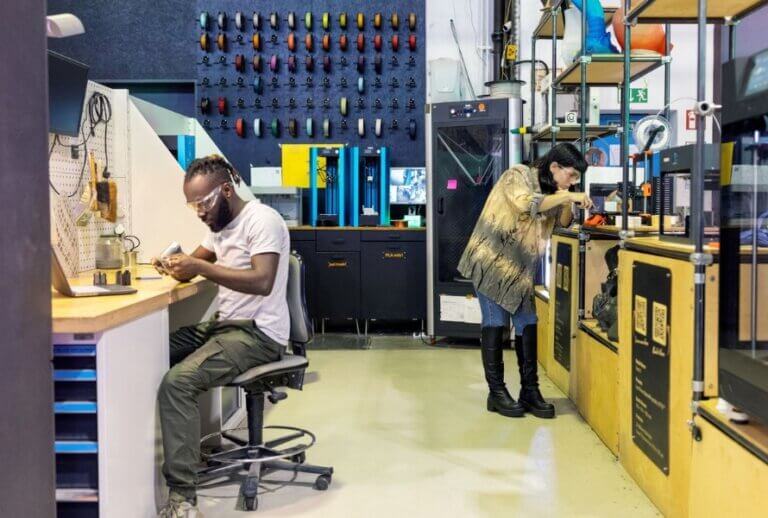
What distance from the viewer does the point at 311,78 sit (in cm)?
666

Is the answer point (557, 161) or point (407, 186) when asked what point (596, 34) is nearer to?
point (557, 161)

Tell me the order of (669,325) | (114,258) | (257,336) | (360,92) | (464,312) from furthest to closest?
(360,92)
(464,312)
(114,258)
(257,336)
(669,325)

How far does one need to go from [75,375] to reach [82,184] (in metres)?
1.42

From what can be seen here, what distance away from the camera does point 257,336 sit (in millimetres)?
2680

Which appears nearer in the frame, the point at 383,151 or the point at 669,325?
the point at 669,325

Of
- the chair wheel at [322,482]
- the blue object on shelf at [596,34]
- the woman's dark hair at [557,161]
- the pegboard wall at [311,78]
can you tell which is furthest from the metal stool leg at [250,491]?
the pegboard wall at [311,78]

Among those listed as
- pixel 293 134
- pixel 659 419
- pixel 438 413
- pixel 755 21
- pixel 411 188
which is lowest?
pixel 438 413

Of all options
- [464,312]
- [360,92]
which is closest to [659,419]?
[464,312]

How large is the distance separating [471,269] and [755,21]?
8.73ft

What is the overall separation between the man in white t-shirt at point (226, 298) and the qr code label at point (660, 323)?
1.37m

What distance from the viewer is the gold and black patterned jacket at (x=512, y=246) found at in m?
3.66

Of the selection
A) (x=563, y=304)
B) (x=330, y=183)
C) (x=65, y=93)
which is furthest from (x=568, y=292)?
(x=330, y=183)

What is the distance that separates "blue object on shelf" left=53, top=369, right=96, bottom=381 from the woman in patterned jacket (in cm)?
225

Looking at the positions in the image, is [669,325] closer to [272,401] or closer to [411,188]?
[272,401]
